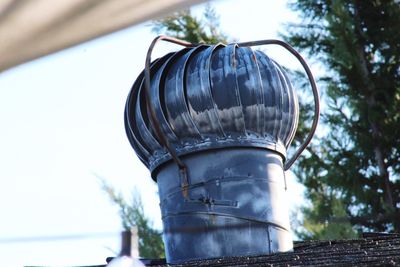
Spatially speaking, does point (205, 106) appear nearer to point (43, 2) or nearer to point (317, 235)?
point (43, 2)

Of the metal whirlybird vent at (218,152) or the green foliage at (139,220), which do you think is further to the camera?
the green foliage at (139,220)

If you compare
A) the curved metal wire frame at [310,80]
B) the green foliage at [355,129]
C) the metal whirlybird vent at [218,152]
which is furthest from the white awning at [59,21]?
the green foliage at [355,129]

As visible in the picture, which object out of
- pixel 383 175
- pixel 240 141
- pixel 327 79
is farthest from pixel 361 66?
pixel 240 141

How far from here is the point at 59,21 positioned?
3768mm

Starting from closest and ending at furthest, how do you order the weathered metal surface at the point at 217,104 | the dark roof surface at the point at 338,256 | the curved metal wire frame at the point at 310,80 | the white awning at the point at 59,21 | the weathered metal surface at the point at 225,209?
1. the white awning at the point at 59,21
2. the dark roof surface at the point at 338,256
3. the weathered metal surface at the point at 225,209
4. the weathered metal surface at the point at 217,104
5. the curved metal wire frame at the point at 310,80

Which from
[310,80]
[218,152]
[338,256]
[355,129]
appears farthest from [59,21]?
[355,129]

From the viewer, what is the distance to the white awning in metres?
3.62

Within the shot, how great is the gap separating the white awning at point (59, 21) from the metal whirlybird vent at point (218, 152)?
13.6 feet

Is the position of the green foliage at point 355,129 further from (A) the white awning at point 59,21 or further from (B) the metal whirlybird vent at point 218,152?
(A) the white awning at point 59,21

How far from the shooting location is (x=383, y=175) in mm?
17469

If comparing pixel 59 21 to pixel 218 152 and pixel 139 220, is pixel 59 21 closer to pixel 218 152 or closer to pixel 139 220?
pixel 218 152

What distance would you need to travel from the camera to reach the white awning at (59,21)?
3621mm

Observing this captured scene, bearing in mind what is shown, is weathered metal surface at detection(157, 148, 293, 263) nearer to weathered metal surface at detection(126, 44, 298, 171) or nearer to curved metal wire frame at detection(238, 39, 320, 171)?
weathered metal surface at detection(126, 44, 298, 171)

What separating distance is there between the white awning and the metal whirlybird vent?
13.6ft
